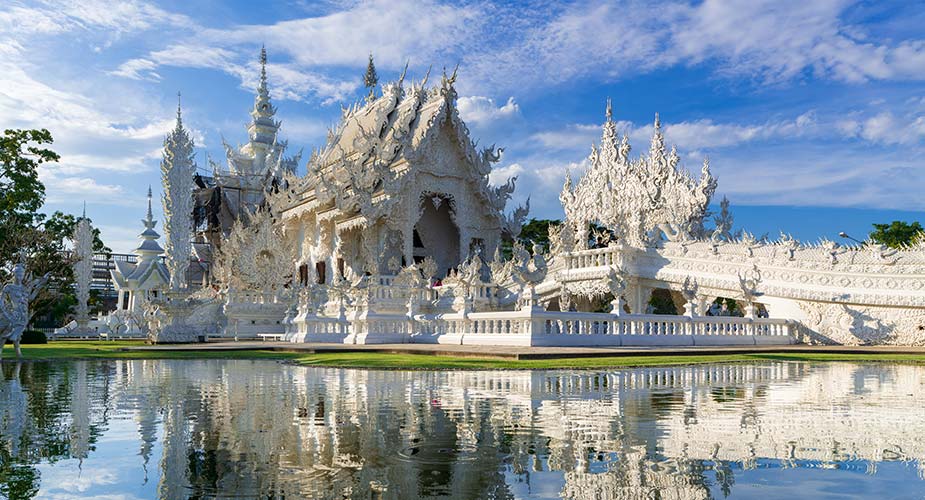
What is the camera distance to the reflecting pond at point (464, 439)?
375 centimetres

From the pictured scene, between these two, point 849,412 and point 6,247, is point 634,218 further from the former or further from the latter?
point 6,247

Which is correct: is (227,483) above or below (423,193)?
below

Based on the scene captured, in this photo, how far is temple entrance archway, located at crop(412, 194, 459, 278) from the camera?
3338cm

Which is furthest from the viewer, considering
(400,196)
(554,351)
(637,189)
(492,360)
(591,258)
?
(637,189)

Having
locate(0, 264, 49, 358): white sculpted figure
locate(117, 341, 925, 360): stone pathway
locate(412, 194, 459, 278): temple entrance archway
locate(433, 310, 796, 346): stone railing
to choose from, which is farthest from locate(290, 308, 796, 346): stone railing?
locate(412, 194, 459, 278): temple entrance archway

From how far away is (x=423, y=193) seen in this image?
3092cm

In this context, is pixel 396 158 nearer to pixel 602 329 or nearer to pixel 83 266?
pixel 602 329

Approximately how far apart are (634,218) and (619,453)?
66.1ft

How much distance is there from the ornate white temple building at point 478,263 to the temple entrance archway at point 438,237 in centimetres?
7

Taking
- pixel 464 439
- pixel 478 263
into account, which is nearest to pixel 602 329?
pixel 478 263

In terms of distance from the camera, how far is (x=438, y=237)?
34.0m

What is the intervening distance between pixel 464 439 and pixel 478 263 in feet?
64.8

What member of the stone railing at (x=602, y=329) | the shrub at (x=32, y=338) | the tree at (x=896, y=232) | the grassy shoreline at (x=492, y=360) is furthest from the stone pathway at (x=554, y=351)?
the tree at (x=896, y=232)

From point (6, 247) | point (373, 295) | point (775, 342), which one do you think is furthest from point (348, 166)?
point (775, 342)
